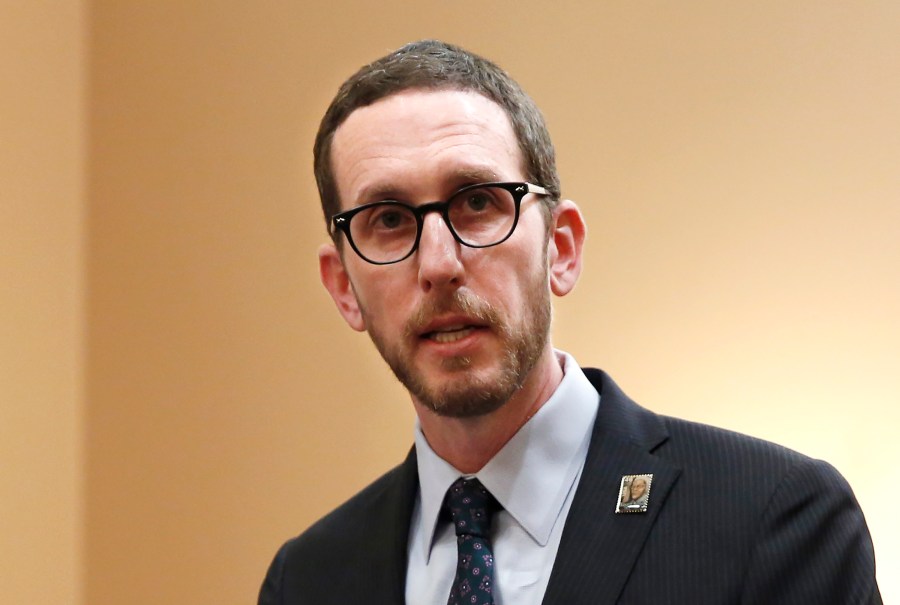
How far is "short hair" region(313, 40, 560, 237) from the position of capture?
68.6 inches

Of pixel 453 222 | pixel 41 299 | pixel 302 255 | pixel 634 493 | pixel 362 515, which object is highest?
pixel 453 222

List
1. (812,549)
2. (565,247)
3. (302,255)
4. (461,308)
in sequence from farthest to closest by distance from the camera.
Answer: (302,255) → (565,247) → (461,308) → (812,549)

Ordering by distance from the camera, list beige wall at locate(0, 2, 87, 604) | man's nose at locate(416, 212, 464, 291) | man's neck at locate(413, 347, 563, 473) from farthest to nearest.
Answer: beige wall at locate(0, 2, 87, 604)
man's neck at locate(413, 347, 563, 473)
man's nose at locate(416, 212, 464, 291)

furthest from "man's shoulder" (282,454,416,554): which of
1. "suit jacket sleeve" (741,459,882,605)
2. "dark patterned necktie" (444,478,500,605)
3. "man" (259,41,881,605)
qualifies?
"suit jacket sleeve" (741,459,882,605)

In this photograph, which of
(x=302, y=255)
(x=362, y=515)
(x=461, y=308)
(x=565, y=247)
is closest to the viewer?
(x=461, y=308)

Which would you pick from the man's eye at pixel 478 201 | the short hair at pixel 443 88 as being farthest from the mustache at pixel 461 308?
the short hair at pixel 443 88

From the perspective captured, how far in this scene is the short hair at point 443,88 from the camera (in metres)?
1.74

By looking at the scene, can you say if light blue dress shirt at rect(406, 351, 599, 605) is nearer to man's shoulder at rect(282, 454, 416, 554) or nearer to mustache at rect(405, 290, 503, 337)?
man's shoulder at rect(282, 454, 416, 554)

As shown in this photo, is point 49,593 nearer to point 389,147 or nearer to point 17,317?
point 17,317

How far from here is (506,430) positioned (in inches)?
67.1

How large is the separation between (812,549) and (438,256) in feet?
1.93

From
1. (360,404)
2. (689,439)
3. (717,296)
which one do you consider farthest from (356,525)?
(717,296)

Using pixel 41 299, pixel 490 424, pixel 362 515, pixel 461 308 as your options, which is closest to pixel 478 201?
pixel 461 308

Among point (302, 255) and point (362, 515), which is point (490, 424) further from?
point (302, 255)
